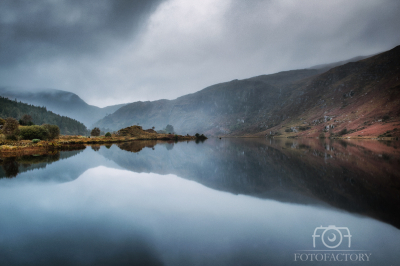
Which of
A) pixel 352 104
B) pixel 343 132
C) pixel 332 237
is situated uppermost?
pixel 352 104

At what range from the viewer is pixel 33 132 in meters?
31.2

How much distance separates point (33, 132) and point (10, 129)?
10.9 feet

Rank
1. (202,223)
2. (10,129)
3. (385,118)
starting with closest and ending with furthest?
(202,223) → (10,129) → (385,118)

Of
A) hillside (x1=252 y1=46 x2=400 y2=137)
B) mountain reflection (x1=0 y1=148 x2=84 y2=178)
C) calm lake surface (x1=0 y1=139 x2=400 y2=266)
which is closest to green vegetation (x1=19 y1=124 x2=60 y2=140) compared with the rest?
mountain reflection (x1=0 y1=148 x2=84 y2=178)

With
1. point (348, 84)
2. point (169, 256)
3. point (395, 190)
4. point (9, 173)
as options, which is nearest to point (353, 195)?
point (395, 190)

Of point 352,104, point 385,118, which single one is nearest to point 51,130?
point 385,118

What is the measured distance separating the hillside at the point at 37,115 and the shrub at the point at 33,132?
13099 cm

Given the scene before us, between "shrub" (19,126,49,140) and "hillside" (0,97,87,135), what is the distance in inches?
5157

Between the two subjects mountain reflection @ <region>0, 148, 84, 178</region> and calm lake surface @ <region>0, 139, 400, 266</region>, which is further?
mountain reflection @ <region>0, 148, 84, 178</region>

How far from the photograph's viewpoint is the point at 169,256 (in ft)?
11.5

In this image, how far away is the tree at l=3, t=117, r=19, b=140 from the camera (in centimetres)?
2761

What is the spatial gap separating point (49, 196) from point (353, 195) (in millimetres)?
12021

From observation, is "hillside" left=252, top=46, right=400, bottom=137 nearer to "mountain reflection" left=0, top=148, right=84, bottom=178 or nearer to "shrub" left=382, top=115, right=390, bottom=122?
"shrub" left=382, top=115, right=390, bottom=122

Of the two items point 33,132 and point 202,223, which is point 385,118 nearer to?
point 202,223
